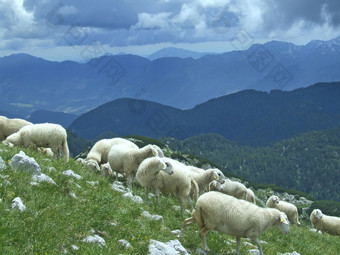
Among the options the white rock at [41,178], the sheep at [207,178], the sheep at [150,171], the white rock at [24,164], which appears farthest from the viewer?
the sheep at [207,178]

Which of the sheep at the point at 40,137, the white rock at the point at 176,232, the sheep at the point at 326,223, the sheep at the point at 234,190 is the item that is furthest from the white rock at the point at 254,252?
the sheep at the point at 326,223

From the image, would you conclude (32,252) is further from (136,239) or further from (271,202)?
(271,202)

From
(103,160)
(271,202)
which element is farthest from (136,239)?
(271,202)

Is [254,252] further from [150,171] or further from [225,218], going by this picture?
[150,171]

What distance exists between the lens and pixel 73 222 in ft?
28.1

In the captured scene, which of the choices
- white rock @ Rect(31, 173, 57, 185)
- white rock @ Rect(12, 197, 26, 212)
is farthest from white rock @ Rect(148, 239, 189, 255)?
white rock @ Rect(31, 173, 57, 185)

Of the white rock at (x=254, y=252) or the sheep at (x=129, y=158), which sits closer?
the white rock at (x=254, y=252)

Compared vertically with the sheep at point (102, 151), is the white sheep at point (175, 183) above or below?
above

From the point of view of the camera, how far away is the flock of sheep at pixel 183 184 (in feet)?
39.9

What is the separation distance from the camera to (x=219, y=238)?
498 inches

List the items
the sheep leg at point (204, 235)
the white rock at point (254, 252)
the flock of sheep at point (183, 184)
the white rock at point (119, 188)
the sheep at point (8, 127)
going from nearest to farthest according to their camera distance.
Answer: the sheep leg at point (204, 235)
the flock of sheep at point (183, 184)
the white rock at point (254, 252)
the white rock at point (119, 188)
the sheep at point (8, 127)

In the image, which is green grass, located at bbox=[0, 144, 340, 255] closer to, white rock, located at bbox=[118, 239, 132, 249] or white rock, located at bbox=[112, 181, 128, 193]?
white rock, located at bbox=[118, 239, 132, 249]

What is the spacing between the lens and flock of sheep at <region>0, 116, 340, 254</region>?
12148mm

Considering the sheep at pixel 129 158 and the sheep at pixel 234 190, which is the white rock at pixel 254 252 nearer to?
the sheep at pixel 129 158
